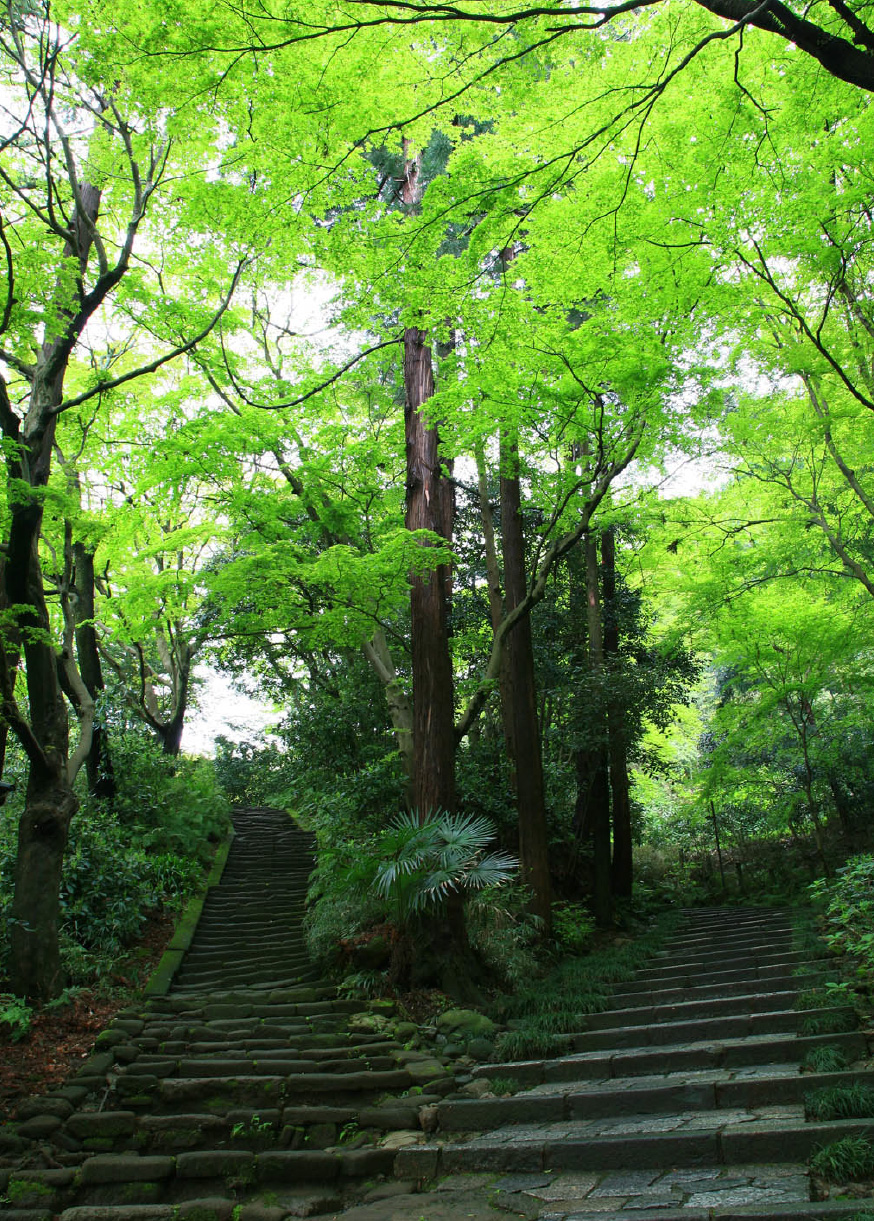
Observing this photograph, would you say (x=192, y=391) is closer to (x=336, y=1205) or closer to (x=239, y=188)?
(x=239, y=188)

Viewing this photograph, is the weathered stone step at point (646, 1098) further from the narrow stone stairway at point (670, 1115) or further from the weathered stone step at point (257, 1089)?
the weathered stone step at point (257, 1089)

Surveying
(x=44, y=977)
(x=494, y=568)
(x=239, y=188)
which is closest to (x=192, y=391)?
A: (x=239, y=188)

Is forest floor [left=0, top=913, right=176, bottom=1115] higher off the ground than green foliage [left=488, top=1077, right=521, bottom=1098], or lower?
higher

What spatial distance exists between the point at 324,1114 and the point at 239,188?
749 centimetres

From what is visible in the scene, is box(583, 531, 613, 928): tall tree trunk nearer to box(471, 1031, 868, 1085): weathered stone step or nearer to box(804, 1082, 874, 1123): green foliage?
box(471, 1031, 868, 1085): weathered stone step

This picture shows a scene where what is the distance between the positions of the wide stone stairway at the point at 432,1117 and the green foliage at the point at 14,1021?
610 millimetres

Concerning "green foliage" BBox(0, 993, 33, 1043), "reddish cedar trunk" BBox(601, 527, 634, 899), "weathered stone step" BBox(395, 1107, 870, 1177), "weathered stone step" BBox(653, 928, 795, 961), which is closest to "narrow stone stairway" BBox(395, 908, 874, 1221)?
"weathered stone step" BBox(395, 1107, 870, 1177)

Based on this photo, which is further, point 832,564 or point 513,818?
point 832,564

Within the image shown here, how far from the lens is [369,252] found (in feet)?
19.9

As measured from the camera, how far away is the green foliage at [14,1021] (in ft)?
19.6

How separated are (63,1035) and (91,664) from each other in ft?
20.4

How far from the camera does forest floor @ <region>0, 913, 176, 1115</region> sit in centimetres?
548

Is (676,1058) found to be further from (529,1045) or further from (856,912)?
(856,912)

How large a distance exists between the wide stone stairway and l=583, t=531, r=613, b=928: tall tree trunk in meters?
4.52
